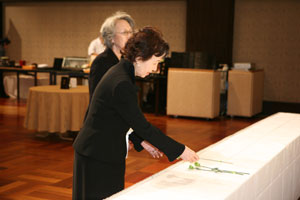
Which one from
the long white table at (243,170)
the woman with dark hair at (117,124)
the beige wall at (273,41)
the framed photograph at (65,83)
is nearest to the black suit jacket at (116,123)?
the woman with dark hair at (117,124)

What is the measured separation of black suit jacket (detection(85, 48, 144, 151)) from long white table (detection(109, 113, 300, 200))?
301 mm

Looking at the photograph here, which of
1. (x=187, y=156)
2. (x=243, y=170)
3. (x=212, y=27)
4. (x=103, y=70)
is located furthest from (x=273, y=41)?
(x=187, y=156)

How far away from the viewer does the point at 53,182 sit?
4.17 metres

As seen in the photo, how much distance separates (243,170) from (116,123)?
61 cm

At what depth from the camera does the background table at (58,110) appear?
6.01 meters

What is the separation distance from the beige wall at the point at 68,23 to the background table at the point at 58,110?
6.02 m

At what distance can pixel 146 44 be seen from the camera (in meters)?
1.90

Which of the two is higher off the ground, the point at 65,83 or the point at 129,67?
the point at 129,67

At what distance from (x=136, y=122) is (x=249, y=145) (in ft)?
3.25

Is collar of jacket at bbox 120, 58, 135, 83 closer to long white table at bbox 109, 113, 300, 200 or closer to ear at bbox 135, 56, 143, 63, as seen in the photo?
ear at bbox 135, 56, 143, 63

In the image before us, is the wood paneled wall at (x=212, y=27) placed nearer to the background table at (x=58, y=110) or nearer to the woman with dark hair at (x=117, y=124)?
the background table at (x=58, y=110)

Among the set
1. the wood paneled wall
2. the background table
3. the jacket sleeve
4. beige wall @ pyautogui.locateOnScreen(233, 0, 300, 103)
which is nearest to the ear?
the jacket sleeve

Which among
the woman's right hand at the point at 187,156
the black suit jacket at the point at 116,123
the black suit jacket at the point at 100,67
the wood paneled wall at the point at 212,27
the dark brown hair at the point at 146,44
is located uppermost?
the wood paneled wall at the point at 212,27

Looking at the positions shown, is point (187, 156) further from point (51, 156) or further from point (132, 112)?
point (51, 156)
